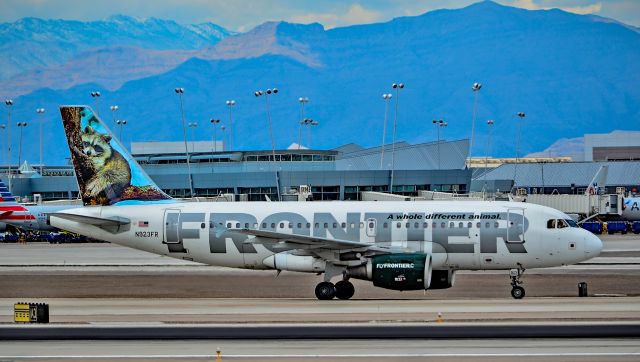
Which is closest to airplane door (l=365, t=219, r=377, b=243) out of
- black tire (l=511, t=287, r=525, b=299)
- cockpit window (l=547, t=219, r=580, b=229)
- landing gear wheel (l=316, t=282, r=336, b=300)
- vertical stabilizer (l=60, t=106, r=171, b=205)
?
landing gear wheel (l=316, t=282, r=336, b=300)

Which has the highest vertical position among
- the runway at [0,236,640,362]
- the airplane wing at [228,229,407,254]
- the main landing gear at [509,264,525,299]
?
the airplane wing at [228,229,407,254]

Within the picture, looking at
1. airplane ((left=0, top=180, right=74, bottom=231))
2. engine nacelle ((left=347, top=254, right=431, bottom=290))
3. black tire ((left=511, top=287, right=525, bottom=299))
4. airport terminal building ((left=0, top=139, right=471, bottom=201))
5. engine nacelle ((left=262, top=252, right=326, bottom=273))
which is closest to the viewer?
engine nacelle ((left=347, top=254, right=431, bottom=290))

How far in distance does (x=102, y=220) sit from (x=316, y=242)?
11157 mm

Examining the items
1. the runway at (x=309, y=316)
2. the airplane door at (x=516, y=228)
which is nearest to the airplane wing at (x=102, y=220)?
the runway at (x=309, y=316)

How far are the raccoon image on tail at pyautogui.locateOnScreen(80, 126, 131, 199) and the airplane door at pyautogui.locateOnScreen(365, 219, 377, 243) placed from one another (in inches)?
499

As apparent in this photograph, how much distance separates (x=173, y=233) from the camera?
5000cm

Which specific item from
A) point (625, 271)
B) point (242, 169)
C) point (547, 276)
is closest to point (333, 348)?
point (547, 276)

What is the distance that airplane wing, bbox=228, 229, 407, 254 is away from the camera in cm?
4594

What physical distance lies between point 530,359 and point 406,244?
18758 mm

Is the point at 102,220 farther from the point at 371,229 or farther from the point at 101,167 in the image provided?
the point at 371,229

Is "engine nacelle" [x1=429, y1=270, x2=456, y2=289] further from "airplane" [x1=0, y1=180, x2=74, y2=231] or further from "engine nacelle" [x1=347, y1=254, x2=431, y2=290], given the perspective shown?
"airplane" [x1=0, y1=180, x2=74, y2=231]

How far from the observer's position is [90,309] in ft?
142

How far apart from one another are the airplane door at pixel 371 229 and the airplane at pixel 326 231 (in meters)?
0.05

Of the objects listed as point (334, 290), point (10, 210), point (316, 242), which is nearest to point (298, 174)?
point (10, 210)
